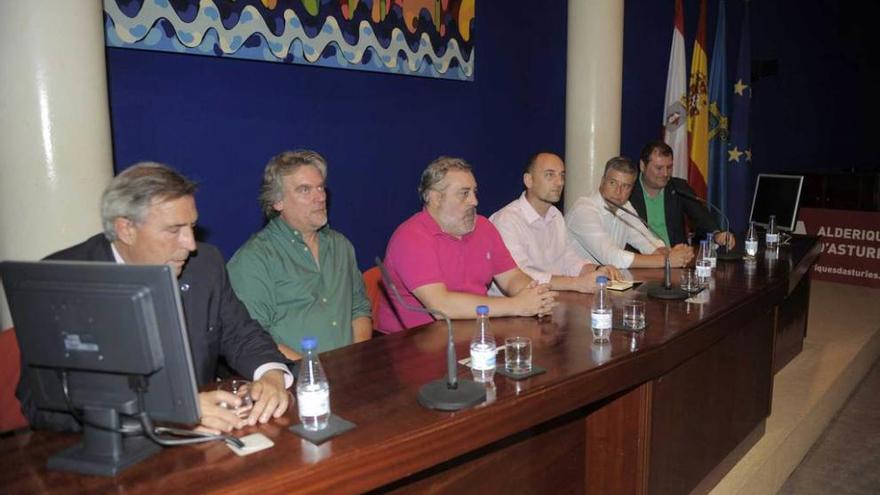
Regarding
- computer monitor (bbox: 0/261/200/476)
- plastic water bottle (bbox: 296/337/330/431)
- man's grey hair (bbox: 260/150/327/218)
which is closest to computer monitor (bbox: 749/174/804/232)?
man's grey hair (bbox: 260/150/327/218)

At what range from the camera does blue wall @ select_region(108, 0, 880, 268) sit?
101 inches

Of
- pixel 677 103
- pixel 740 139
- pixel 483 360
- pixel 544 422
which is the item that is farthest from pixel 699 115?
pixel 483 360

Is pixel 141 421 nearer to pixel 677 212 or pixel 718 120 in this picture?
pixel 677 212

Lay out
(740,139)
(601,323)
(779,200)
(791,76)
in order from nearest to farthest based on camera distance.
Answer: (601,323), (779,200), (740,139), (791,76)

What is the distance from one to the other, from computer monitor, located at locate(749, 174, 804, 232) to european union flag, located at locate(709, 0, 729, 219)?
140 cm

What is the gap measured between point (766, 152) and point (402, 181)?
560 centimetres

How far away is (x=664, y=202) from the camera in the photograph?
12.5 ft

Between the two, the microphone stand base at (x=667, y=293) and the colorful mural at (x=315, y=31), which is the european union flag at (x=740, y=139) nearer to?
the colorful mural at (x=315, y=31)

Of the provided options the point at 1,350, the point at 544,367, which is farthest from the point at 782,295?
the point at 1,350

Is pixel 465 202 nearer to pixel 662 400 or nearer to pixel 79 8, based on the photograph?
pixel 662 400

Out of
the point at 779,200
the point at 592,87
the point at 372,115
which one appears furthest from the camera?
the point at 592,87

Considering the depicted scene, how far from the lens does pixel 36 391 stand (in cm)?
115

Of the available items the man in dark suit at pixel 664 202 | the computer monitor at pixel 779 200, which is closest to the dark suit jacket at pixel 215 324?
the man in dark suit at pixel 664 202

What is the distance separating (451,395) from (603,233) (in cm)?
203
